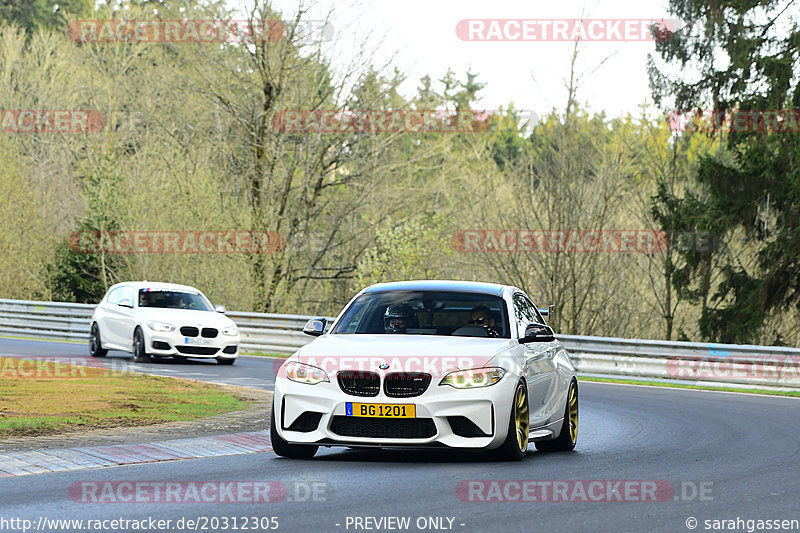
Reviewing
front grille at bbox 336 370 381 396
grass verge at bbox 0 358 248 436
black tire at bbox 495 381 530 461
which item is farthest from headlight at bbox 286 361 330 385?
grass verge at bbox 0 358 248 436

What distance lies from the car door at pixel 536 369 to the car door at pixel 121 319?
13.4 metres

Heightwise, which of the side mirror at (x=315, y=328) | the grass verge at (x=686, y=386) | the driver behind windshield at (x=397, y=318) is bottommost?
the grass verge at (x=686, y=386)

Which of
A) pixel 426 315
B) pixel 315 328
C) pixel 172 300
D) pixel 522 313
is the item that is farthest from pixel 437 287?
pixel 172 300

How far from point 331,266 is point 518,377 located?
31.5 meters

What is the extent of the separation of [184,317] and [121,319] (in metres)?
1.41

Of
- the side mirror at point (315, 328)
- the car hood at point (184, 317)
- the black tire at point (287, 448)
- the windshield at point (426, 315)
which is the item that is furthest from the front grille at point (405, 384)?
the car hood at point (184, 317)

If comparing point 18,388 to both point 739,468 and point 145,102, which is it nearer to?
point 739,468

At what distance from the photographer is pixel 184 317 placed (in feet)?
78.4

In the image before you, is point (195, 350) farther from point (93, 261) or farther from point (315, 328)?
point (93, 261)

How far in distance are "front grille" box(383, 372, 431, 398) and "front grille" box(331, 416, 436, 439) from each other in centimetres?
21

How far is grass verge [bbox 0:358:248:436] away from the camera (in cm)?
1279

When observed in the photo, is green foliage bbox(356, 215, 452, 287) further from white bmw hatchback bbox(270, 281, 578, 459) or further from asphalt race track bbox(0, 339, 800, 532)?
white bmw hatchback bbox(270, 281, 578, 459)

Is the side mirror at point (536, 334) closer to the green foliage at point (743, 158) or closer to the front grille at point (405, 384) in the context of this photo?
the front grille at point (405, 384)

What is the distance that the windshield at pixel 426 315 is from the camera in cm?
1131
